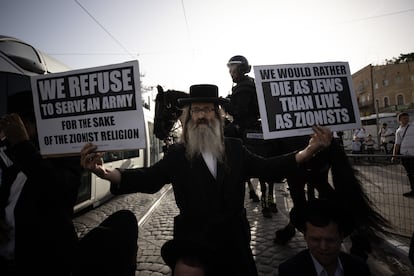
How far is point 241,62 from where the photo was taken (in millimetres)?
4316

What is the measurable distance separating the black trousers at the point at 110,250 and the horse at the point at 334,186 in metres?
1.29

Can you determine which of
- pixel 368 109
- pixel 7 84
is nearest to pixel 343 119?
pixel 7 84

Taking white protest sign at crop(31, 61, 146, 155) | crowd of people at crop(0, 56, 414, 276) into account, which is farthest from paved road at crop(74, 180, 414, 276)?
white protest sign at crop(31, 61, 146, 155)

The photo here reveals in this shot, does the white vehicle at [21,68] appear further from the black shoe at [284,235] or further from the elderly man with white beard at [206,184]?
the black shoe at [284,235]

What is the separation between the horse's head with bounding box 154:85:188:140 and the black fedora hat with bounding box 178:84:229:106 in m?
2.65

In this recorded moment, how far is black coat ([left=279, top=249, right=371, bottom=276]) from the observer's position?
2.05 m

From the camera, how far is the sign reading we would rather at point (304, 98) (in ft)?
7.75

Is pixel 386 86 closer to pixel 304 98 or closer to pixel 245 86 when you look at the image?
pixel 245 86

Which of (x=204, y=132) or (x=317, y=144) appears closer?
(x=317, y=144)

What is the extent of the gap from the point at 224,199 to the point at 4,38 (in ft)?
15.7

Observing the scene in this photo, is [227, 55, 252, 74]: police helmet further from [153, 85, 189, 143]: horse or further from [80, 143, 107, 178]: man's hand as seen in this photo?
[80, 143, 107, 178]: man's hand

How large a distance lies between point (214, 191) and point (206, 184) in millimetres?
81

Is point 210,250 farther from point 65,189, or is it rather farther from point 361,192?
point 361,192

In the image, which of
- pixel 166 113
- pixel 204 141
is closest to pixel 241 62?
pixel 166 113
